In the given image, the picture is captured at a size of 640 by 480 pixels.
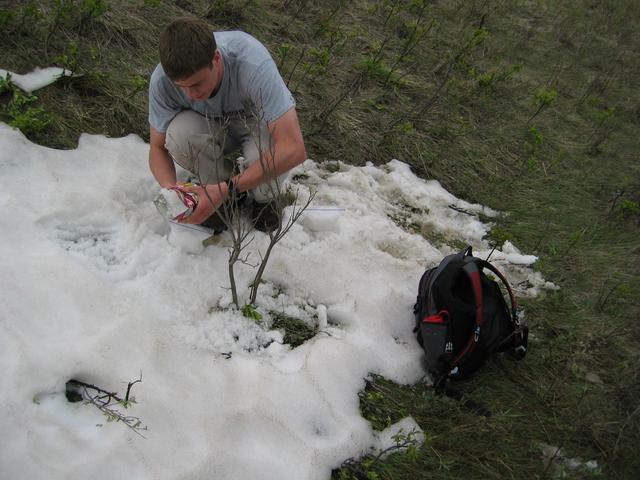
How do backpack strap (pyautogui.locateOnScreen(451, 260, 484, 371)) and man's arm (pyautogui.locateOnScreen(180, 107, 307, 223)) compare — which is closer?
backpack strap (pyautogui.locateOnScreen(451, 260, 484, 371))

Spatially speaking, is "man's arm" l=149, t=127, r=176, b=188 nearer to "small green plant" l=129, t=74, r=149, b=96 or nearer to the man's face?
the man's face

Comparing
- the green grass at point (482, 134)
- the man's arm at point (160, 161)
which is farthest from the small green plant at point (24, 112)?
the man's arm at point (160, 161)

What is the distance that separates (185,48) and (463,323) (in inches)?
69.2

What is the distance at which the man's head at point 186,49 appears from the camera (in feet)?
6.79

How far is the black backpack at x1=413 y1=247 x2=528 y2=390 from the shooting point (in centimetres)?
229

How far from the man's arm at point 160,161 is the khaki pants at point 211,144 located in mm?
42

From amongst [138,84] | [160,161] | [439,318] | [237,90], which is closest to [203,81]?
[237,90]

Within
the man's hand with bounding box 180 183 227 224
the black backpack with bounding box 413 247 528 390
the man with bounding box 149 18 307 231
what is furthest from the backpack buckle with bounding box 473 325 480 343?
the man's hand with bounding box 180 183 227 224

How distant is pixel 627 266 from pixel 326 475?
2599 millimetres

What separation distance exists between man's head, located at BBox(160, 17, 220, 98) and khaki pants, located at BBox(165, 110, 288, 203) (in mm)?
320

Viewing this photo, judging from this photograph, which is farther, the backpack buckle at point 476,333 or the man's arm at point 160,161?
the man's arm at point 160,161

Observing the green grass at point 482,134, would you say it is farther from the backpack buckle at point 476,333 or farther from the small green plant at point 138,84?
the backpack buckle at point 476,333

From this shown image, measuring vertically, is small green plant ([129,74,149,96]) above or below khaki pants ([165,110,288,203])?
below

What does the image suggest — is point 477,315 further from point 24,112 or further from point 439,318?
point 24,112
